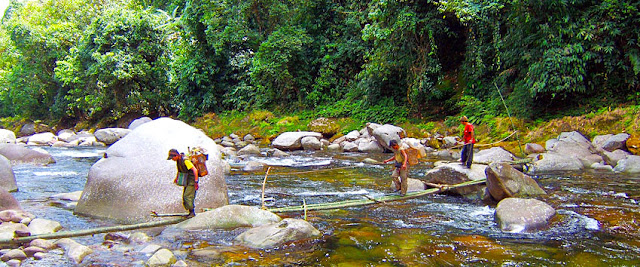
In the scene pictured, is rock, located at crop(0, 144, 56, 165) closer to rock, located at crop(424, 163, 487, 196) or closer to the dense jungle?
the dense jungle

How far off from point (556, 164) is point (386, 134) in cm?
617

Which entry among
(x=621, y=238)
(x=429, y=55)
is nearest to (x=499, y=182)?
(x=621, y=238)

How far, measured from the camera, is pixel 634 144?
11648mm

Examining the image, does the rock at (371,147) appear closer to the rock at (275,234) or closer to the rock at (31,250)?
the rock at (275,234)

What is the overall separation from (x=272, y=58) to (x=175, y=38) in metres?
10.9

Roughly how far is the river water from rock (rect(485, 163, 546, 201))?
33cm

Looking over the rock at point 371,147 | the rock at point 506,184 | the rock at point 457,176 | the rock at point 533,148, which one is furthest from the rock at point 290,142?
the rock at point 506,184

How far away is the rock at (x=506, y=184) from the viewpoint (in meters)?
7.75

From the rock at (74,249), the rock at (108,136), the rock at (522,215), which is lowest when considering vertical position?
the rock at (108,136)

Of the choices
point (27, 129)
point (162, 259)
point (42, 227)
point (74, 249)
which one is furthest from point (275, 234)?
point (27, 129)

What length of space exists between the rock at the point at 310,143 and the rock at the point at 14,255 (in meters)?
13.5

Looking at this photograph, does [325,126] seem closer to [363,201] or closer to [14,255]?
[363,201]

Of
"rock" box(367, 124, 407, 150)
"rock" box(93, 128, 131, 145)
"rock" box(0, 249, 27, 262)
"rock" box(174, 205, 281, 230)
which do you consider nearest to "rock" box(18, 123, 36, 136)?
"rock" box(93, 128, 131, 145)

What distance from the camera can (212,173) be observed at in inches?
295
